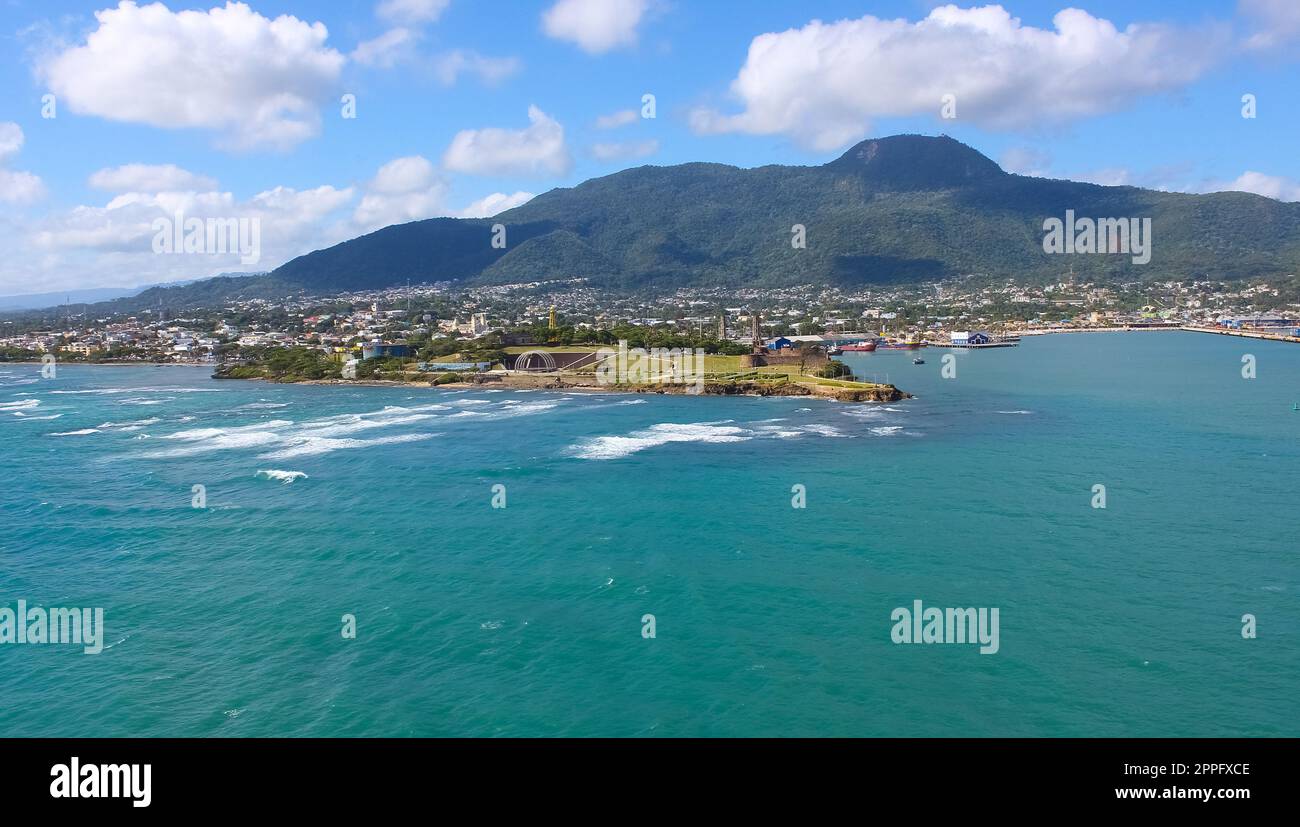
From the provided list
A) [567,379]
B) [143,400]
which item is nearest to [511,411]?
[567,379]

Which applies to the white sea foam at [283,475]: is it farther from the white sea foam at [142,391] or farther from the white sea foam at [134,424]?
the white sea foam at [142,391]

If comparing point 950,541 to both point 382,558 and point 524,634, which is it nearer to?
point 524,634

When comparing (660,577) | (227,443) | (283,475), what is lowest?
(660,577)

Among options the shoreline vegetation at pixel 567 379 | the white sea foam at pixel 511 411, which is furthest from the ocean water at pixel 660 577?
the shoreline vegetation at pixel 567 379

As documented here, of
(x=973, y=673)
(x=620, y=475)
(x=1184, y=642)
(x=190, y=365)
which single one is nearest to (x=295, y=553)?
(x=620, y=475)

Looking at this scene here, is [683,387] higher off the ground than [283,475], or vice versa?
[683,387]

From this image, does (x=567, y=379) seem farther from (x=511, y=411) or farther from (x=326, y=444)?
(x=326, y=444)

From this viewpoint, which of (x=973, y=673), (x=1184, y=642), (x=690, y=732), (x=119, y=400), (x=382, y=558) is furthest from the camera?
(x=119, y=400)
